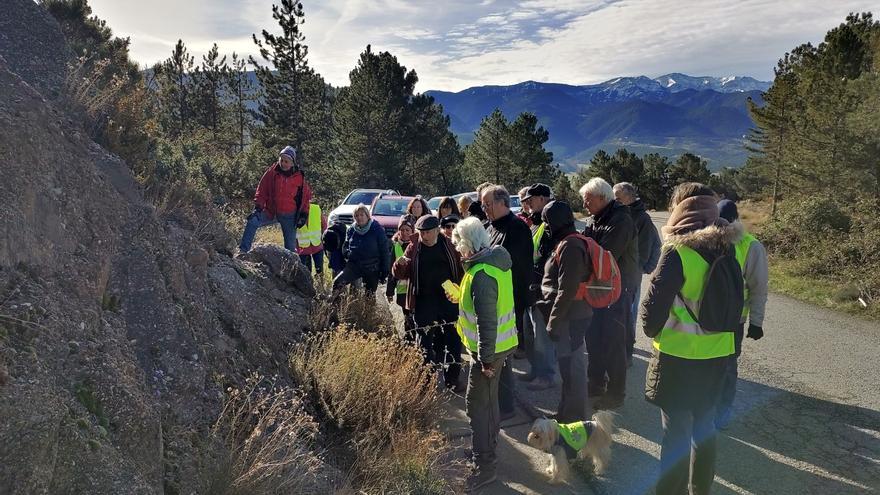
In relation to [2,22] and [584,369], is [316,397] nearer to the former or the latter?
[584,369]

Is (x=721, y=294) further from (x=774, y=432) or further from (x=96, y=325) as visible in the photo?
(x=96, y=325)

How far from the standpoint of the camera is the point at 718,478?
141 inches

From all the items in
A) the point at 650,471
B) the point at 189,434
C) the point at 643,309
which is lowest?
the point at 650,471

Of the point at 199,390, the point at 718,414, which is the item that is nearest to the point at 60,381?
the point at 199,390

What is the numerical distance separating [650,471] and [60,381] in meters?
3.60

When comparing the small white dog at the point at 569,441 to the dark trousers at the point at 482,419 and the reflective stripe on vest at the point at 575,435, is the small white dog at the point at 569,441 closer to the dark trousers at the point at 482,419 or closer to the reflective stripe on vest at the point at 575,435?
the reflective stripe on vest at the point at 575,435

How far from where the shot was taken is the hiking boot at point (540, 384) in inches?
203

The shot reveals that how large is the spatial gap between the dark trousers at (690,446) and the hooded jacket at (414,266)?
7.41ft

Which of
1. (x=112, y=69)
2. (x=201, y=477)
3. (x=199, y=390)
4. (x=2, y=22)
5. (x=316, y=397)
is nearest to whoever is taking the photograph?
(x=201, y=477)

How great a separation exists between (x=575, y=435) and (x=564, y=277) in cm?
110

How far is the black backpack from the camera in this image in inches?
111

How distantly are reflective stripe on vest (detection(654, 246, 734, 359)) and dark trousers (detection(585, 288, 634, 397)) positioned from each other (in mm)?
1538

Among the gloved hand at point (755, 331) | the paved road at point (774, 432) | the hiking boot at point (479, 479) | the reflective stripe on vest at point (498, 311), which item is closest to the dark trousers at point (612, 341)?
the paved road at point (774, 432)

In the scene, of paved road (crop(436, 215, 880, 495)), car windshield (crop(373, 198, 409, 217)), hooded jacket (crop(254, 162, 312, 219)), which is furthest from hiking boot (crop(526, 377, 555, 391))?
car windshield (crop(373, 198, 409, 217))
